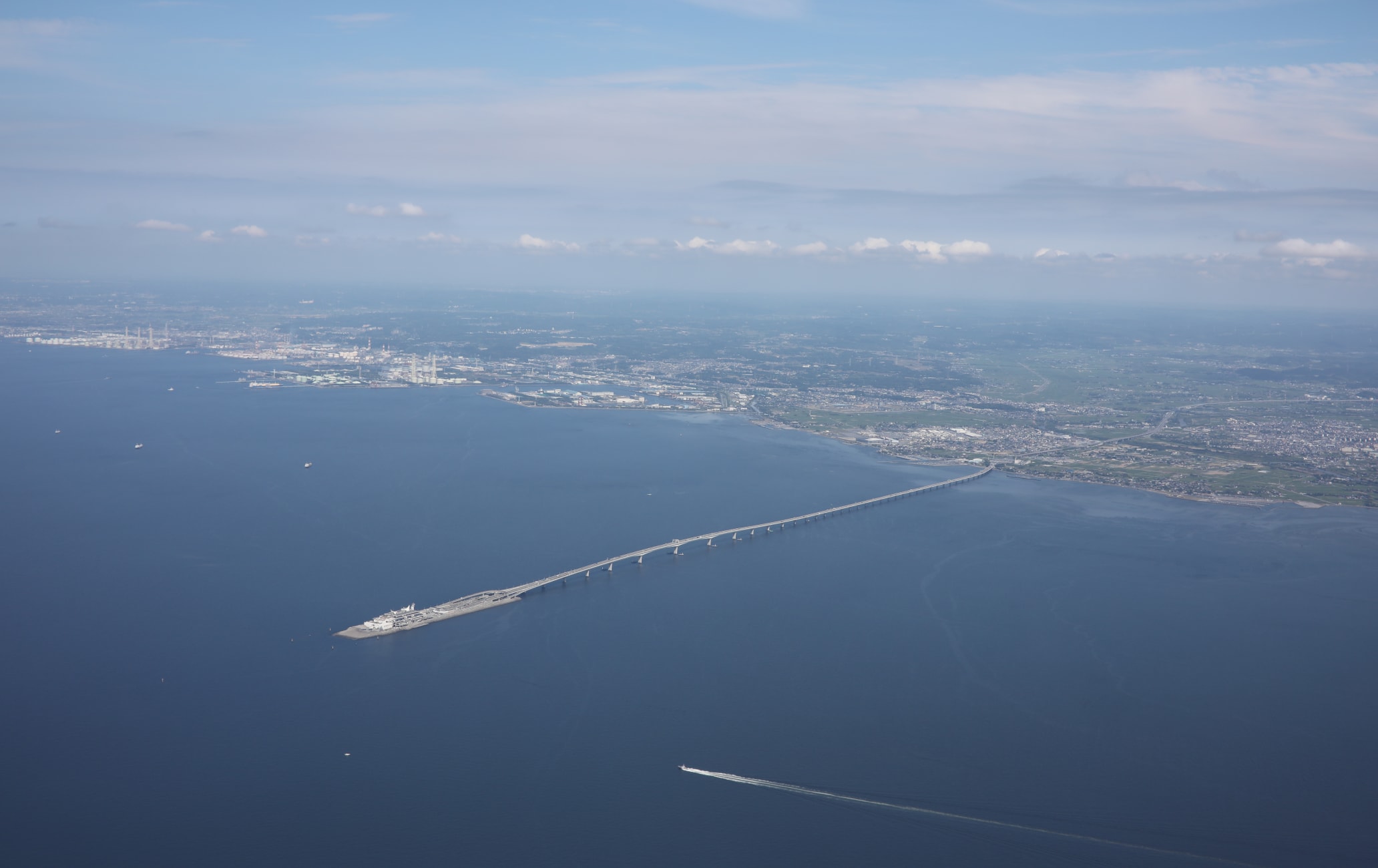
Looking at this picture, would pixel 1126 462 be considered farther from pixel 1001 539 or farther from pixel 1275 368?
pixel 1275 368

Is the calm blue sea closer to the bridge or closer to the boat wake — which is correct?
the boat wake

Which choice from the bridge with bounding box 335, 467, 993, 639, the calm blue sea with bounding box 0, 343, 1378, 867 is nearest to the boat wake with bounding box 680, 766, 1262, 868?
the calm blue sea with bounding box 0, 343, 1378, 867

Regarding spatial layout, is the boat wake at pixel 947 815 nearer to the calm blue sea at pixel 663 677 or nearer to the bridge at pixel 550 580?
the calm blue sea at pixel 663 677

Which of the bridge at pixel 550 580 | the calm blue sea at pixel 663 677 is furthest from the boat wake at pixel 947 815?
the bridge at pixel 550 580

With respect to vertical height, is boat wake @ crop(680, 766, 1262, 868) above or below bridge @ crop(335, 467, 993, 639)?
below

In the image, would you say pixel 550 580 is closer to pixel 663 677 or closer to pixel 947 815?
pixel 663 677

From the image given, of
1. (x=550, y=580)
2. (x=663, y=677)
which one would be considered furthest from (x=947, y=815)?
(x=550, y=580)
